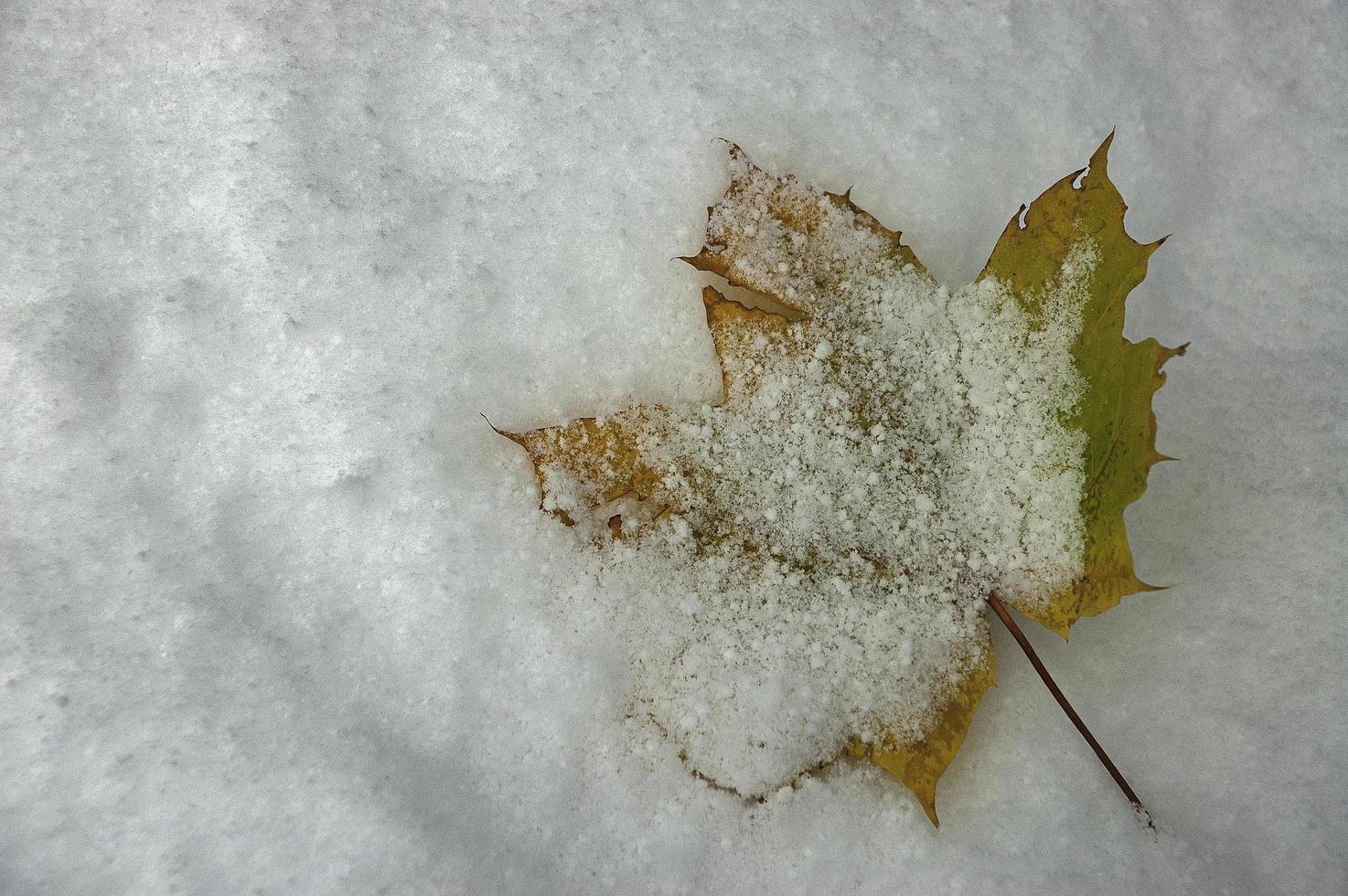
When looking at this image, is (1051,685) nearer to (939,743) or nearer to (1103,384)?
(939,743)

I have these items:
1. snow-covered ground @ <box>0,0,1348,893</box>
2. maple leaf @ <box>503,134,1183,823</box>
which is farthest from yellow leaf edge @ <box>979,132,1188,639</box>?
snow-covered ground @ <box>0,0,1348,893</box>

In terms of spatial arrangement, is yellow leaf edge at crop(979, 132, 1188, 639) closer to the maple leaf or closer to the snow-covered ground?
the maple leaf

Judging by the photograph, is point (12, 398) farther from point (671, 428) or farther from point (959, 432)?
point (959, 432)

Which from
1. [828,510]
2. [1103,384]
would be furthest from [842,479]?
[1103,384]

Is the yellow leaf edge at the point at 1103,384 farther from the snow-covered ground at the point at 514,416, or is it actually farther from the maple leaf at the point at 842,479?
the snow-covered ground at the point at 514,416

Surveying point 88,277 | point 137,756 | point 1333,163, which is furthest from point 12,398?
point 1333,163

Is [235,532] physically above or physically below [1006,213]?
below
